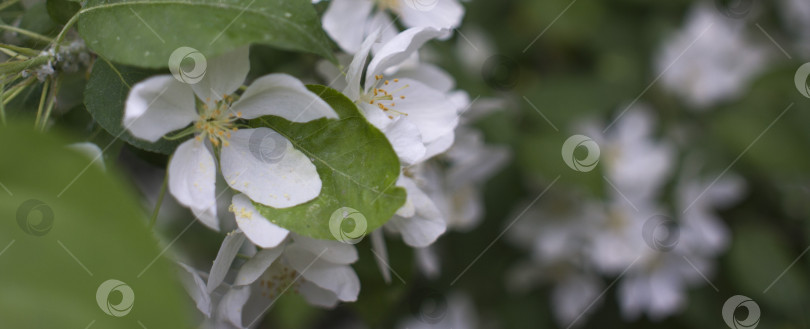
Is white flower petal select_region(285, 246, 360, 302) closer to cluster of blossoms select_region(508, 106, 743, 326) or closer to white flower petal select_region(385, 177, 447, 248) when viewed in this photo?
white flower petal select_region(385, 177, 447, 248)

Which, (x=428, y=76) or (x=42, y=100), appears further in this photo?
(x=428, y=76)

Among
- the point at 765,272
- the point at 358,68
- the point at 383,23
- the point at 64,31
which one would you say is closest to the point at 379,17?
the point at 383,23

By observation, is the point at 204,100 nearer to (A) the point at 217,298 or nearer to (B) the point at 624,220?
(A) the point at 217,298

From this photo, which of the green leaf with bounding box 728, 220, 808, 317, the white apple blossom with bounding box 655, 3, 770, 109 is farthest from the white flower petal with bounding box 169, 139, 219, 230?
the white apple blossom with bounding box 655, 3, 770, 109

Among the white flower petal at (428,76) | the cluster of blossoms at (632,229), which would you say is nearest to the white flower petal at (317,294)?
the white flower petal at (428,76)

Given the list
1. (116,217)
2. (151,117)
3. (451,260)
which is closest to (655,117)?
(451,260)

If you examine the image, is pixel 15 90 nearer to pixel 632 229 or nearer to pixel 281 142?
pixel 281 142
